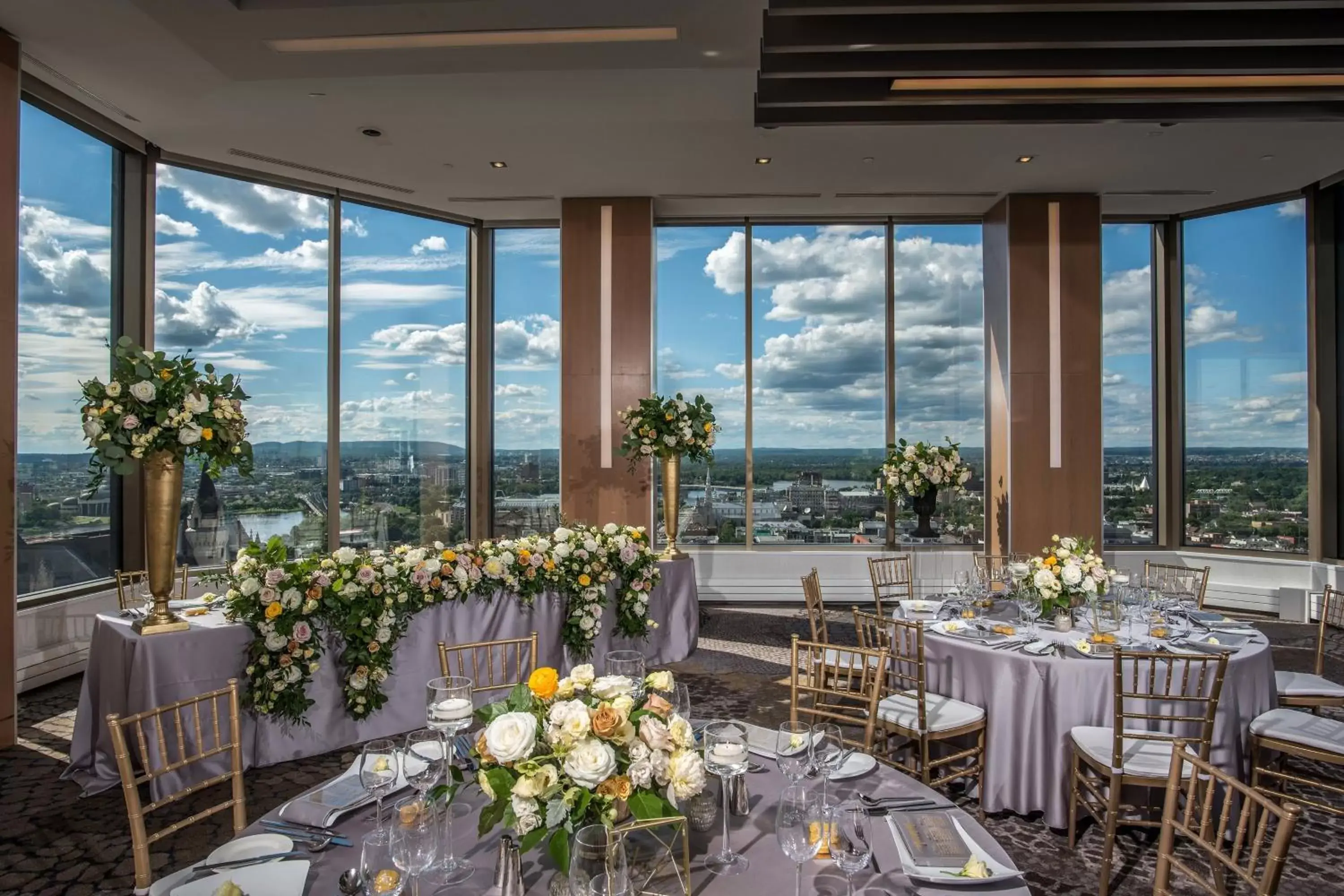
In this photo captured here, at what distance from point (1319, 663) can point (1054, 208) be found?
16.5 ft

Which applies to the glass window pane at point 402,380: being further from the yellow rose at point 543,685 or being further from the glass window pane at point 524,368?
the yellow rose at point 543,685

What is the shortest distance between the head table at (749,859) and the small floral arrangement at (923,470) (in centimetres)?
613

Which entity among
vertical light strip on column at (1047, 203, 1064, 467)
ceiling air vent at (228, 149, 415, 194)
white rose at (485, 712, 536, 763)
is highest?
ceiling air vent at (228, 149, 415, 194)

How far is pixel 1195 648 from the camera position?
3547mm

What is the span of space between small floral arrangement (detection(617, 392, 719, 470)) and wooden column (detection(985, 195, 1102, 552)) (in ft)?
10.9

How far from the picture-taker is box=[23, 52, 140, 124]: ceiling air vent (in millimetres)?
4801

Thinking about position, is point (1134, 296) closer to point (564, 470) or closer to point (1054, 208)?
point (1054, 208)

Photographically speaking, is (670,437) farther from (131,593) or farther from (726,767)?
(726,767)

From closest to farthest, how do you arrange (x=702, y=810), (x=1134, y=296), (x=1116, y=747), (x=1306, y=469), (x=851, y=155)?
(x=702, y=810) → (x=1116, y=747) → (x=851, y=155) → (x=1306, y=469) → (x=1134, y=296)

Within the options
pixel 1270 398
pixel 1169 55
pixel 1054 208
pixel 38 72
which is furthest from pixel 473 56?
pixel 1270 398

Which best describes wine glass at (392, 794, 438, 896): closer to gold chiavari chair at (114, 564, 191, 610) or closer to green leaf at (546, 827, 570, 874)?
green leaf at (546, 827, 570, 874)

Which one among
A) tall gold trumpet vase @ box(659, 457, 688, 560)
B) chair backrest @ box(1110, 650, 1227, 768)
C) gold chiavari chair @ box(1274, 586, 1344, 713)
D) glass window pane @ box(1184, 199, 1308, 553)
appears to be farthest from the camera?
glass window pane @ box(1184, 199, 1308, 553)

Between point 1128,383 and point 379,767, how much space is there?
8.92 metres

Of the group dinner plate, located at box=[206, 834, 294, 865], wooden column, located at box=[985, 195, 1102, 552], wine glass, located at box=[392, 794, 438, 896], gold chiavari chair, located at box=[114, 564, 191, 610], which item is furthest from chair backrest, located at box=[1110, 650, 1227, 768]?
gold chiavari chair, located at box=[114, 564, 191, 610]
